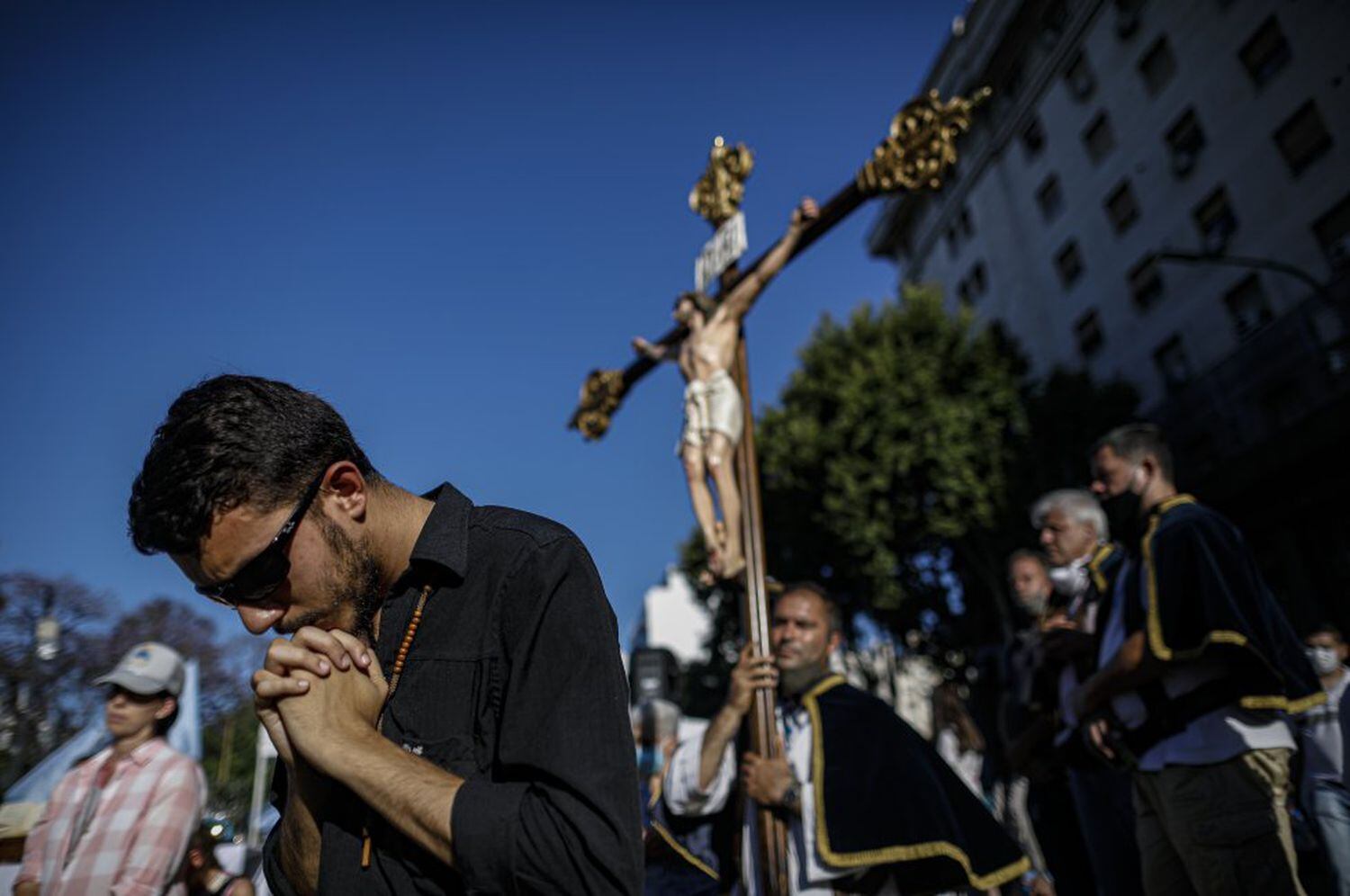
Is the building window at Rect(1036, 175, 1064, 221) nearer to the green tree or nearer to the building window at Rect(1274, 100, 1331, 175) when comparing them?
the green tree

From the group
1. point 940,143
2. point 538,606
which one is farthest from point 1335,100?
point 538,606

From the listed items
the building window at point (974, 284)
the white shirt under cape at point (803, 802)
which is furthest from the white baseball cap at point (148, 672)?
the building window at point (974, 284)

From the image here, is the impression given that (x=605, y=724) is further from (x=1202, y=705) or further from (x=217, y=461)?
(x=1202, y=705)

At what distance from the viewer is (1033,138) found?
24.5 meters

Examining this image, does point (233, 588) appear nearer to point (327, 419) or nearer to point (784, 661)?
point (327, 419)

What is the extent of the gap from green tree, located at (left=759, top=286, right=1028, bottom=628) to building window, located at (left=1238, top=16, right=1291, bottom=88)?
6539 mm

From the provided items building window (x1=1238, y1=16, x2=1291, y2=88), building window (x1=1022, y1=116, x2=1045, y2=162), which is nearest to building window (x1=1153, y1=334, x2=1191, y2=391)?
building window (x1=1238, y1=16, x2=1291, y2=88)

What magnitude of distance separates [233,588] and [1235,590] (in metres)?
3.12

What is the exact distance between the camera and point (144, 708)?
156 inches

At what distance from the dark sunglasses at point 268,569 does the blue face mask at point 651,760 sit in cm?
480

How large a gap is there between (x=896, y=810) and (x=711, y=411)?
213cm

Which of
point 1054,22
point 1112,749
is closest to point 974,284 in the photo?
point 1054,22

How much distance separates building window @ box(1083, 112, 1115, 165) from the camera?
21.5m

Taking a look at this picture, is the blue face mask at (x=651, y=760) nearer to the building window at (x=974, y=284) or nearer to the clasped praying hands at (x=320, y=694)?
the clasped praying hands at (x=320, y=694)
